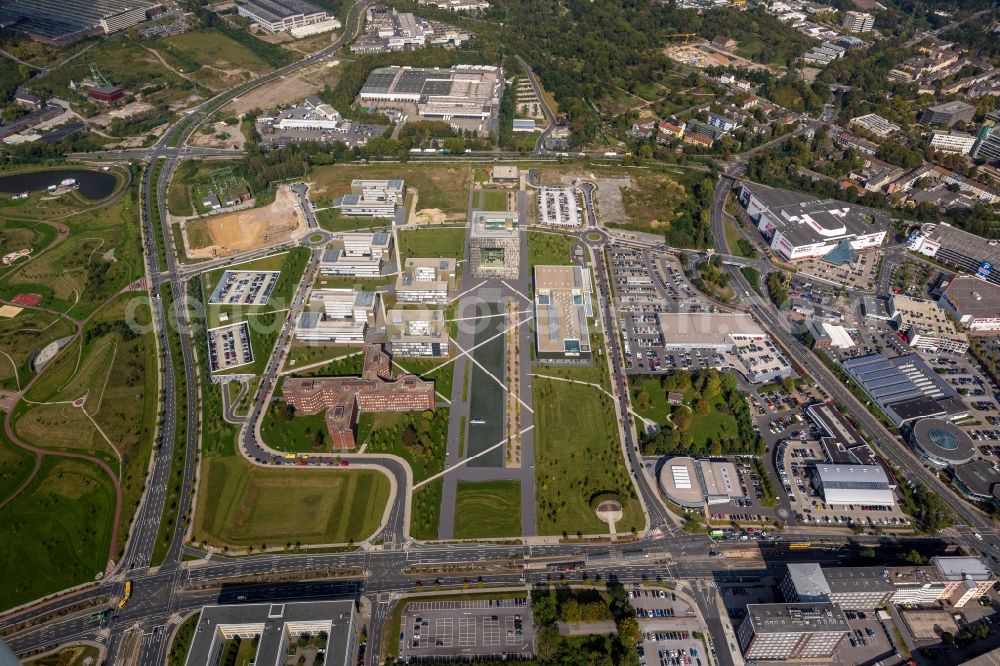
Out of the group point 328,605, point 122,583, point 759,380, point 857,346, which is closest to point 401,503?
point 328,605

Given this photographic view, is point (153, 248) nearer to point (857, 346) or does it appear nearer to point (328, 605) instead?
point (328, 605)

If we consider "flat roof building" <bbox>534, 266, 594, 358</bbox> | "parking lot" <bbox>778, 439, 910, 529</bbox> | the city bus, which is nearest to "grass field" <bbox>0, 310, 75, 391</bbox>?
the city bus

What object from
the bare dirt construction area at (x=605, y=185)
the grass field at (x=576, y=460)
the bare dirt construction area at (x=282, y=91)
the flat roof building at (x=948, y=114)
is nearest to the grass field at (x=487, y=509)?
the grass field at (x=576, y=460)

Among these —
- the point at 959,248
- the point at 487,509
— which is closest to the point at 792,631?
the point at 487,509

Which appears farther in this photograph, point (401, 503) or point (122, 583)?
point (401, 503)

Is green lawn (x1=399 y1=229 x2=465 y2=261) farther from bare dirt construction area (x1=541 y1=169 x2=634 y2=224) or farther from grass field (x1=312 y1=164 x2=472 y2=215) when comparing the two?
bare dirt construction area (x1=541 y1=169 x2=634 y2=224)

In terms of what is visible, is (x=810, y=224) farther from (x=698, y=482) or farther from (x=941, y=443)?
(x=698, y=482)
